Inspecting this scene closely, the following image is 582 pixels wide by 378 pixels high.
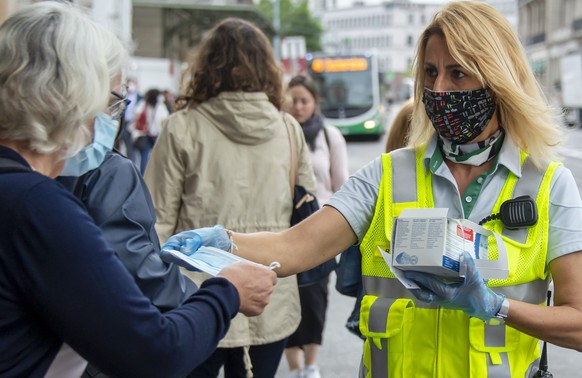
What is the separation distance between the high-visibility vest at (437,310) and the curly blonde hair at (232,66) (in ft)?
5.19

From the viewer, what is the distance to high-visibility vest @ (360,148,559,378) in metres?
2.31

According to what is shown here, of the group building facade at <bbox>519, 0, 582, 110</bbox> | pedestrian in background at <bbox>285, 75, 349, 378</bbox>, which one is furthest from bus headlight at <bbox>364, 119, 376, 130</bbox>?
building facade at <bbox>519, 0, 582, 110</bbox>

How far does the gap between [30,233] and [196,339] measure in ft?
1.52

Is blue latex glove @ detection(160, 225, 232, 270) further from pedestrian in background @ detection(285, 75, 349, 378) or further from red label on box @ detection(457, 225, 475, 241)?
pedestrian in background @ detection(285, 75, 349, 378)

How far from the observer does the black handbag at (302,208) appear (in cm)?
398

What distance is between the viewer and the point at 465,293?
2.12 metres

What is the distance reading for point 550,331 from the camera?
89.3 inches

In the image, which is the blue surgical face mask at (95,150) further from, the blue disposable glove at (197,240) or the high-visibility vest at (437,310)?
the high-visibility vest at (437,310)

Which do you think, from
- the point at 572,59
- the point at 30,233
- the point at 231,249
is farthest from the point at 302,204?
the point at 572,59

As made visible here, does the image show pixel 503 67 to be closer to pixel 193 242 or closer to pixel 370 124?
pixel 193 242

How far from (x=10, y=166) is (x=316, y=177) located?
4.13 m

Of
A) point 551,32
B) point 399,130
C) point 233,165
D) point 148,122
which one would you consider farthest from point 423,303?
point 551,32

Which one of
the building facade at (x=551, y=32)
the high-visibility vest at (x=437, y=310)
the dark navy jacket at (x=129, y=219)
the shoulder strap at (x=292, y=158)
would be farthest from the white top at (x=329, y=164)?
the building facade at (x=551, y=32)

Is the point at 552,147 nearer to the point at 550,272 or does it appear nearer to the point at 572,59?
the point at 550,272
